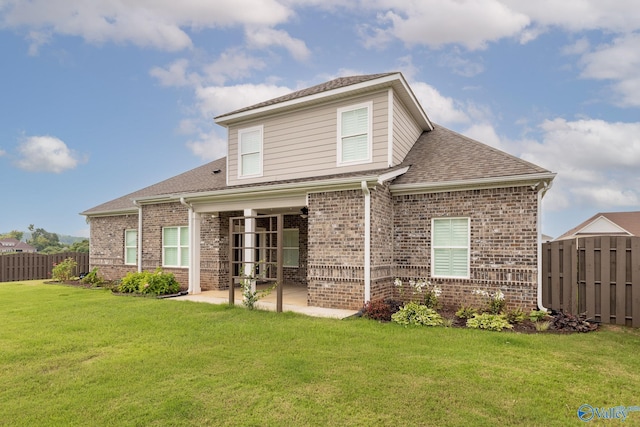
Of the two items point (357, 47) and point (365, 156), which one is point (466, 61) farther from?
point (365, 156)

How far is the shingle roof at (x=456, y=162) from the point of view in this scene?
8.95 meters

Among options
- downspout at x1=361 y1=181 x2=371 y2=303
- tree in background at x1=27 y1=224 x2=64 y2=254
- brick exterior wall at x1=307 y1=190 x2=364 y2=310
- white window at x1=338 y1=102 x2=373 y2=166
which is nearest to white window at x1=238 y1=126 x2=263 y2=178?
white window at x1=338 y1=102 x2=373 y2=166

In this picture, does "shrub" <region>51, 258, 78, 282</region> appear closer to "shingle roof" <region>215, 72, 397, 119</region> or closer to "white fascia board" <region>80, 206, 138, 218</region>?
"white fascia board" <region>80, 206, 138, 218</region>

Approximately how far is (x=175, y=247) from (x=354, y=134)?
312 inches

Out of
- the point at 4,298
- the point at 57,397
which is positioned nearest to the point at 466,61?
the point at 57,397

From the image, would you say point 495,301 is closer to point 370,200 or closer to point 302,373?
point 370,200

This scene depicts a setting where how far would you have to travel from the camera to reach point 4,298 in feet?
39.5

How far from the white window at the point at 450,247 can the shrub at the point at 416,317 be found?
5.70ft

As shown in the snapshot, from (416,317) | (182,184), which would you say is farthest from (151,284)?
(416,317)

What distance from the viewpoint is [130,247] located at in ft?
51.7

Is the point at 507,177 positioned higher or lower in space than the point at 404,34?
lower

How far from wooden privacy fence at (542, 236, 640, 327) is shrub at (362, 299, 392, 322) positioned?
12.4 feet

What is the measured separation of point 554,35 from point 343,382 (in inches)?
517

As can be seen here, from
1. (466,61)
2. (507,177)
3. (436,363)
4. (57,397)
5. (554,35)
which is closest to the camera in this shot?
(57,397)
